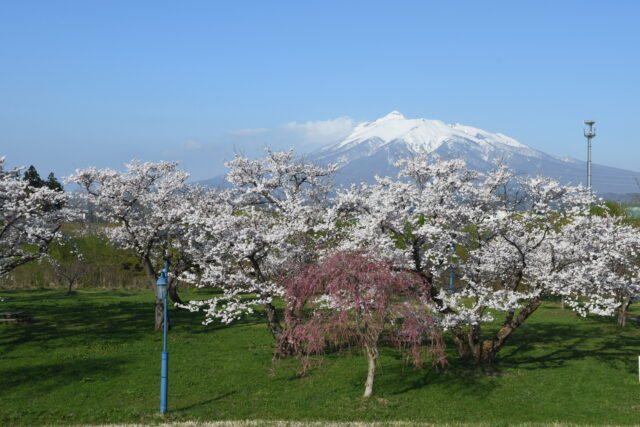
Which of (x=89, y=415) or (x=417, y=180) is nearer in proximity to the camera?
(x=89, y=415)

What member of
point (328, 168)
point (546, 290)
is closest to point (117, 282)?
point (328, 168)

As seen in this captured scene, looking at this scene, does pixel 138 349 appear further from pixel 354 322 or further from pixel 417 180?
pixel 417 180

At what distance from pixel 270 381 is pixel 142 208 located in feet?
48.4

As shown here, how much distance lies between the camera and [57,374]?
2100 cm

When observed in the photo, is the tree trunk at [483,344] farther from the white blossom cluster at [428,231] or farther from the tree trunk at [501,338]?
the white blossom cluster at [428,231]

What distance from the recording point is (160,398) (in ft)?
58.5

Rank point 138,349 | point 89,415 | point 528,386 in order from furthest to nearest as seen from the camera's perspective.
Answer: point 138,349 → point 528,386 → point 89,415

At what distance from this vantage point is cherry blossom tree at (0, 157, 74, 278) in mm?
25047

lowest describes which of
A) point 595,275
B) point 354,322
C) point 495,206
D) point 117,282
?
point 117,282

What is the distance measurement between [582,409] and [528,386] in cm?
246

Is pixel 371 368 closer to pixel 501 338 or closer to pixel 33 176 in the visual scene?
pixel 501 338

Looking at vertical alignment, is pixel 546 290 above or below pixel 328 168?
below

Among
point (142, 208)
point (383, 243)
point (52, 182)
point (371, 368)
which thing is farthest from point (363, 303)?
point (52, 182)

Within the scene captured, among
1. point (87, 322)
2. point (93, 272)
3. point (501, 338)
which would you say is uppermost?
point (501, 338)
